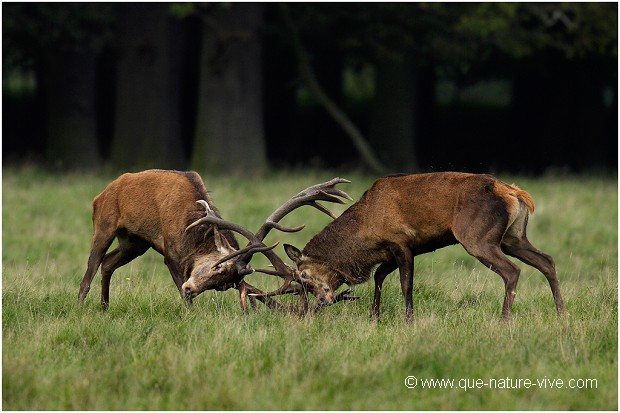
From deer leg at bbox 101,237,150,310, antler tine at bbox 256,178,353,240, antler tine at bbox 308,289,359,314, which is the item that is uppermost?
antler tine at bbox 256,178,353,240

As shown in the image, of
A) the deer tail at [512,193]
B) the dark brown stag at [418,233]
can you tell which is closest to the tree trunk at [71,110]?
the dark brown stag at [418,233]

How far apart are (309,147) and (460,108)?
623 centimetres

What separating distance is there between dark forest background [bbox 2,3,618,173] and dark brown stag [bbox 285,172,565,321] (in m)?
11.2

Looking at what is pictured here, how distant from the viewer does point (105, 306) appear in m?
8.55

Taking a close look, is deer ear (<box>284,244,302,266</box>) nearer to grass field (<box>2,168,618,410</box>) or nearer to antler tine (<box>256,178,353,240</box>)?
antler tine (<box>256,178,353,240</box>)

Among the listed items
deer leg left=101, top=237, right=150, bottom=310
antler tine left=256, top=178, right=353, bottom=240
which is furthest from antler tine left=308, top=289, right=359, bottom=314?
deer leg left=101, top=237, right=150, bottom=310

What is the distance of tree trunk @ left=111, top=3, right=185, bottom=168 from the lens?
2067 centimetres

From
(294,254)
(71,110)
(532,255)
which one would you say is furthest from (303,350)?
(71,110)

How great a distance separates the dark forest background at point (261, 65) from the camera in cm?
2022

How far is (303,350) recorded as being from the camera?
6746 millimetres

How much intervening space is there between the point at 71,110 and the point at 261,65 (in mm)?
3881

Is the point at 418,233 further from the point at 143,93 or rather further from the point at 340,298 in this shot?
the point at 143,93

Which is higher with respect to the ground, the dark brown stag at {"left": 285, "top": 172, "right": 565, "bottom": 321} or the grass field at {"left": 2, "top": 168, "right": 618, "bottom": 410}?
the dark brown stag at {"left": 285, "top": 172, "right": 565, "bottom": 321}

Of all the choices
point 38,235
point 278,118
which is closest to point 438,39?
point 278,118
